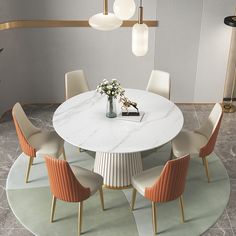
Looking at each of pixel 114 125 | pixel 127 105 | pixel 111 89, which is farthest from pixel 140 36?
pixel 114 125

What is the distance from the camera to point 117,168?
4.53 metres

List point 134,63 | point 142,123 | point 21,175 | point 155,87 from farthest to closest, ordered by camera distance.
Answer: point 134,63, point 155,87, point 21,175, point 142,123

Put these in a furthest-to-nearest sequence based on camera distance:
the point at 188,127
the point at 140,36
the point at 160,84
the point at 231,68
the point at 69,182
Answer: the point at 231,68 → the point at 188,127 → the point at 160,84 → the point at 140,36 → the point at 69,182

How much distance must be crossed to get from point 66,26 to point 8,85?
1.23m

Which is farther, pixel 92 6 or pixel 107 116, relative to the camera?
pixel 92 6

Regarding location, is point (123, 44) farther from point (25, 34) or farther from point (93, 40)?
point (25, 34)

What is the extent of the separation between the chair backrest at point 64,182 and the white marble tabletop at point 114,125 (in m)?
0.39

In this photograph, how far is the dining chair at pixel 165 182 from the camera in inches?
144

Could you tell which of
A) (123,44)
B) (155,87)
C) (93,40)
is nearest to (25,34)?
(93,40)

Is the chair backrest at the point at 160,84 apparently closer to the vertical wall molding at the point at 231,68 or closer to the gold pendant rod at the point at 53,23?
the gold pendant rod at the point at 53,23

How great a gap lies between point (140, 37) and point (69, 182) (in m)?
1.44

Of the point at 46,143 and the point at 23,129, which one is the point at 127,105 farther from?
the point at 23,129

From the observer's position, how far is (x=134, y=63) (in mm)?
6328

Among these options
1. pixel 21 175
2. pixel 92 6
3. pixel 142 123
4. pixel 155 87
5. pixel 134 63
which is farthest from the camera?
pixel 134 63
